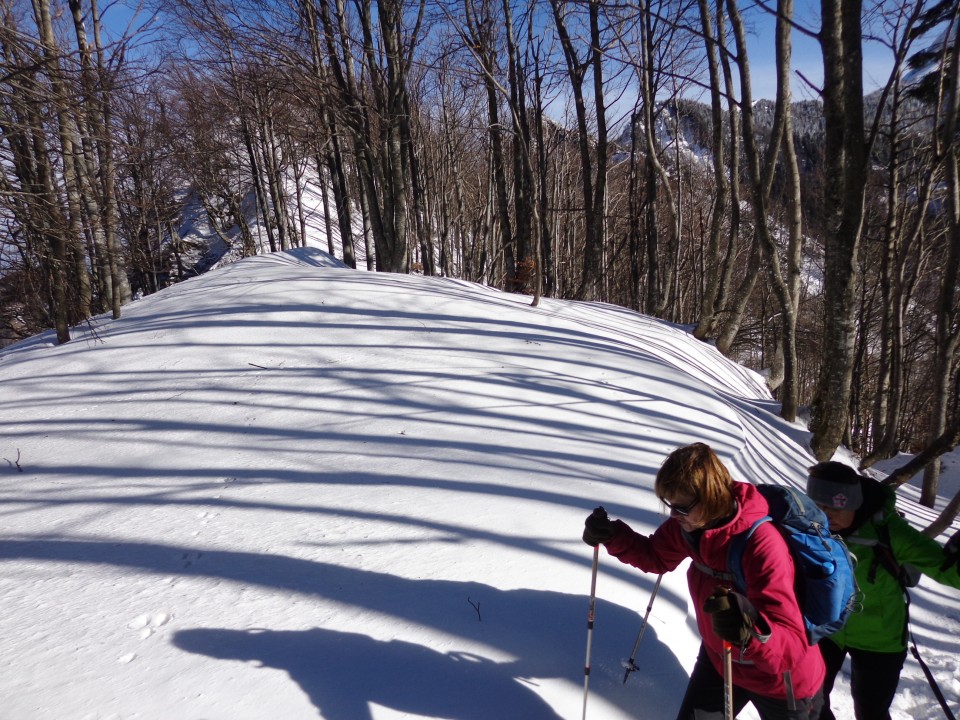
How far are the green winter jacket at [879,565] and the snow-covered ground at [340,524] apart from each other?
81 centimetres

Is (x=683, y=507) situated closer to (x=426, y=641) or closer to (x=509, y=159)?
(x=426, y=641)

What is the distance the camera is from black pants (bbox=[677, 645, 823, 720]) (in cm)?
204

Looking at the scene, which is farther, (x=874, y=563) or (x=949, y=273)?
(x=949, y=273)

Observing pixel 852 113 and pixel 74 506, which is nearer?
pixel 74 506

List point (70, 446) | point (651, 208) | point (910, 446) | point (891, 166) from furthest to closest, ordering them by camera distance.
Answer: point (910, 446)
point (651, 208)
point (891, 166)
point (70, 446)

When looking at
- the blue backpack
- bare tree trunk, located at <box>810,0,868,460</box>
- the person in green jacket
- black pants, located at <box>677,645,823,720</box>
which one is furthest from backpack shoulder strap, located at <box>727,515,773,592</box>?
bare tree trunk, located at <box>810,0,868,460</box>

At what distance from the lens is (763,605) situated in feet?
6.25

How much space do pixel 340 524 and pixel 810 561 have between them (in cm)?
226

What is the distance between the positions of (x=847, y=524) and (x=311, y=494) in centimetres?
276

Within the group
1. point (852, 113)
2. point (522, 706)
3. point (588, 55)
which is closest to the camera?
point (522, 706)

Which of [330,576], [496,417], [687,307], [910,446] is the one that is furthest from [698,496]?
[687,307]

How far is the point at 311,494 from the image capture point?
352cm

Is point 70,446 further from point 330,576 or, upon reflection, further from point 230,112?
point 230,112

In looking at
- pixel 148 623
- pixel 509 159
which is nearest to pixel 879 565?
pixel 148 623
